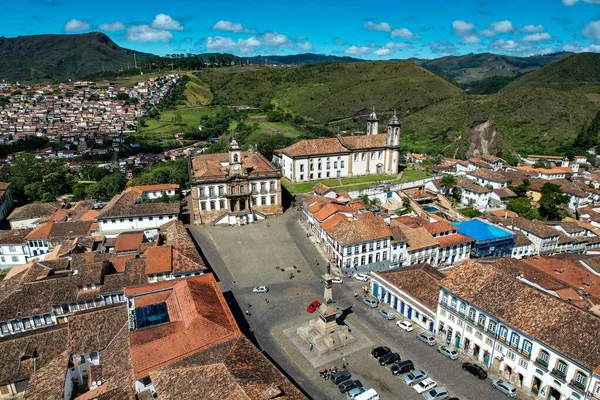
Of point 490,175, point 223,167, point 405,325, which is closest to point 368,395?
point 405,325

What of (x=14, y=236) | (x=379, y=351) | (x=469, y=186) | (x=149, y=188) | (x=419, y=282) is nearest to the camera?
(x=379, y=351)

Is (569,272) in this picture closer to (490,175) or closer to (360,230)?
(360,230)

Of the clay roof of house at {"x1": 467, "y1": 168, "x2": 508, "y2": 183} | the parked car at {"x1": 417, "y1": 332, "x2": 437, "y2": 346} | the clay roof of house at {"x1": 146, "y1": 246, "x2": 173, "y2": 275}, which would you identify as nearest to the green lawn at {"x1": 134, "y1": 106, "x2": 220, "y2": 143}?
the clay roof of house at {"x1": 467, "y1": 168, "x2": 508, "y2": 183}

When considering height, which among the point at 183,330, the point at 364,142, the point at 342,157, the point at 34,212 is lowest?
the point at 34,212

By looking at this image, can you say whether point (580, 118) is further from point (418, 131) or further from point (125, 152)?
point (125, 152)

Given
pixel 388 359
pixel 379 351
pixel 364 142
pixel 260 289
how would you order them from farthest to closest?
pixel 364 142 → pixel 260 289 → pixel 379 351 → pixel 388 359

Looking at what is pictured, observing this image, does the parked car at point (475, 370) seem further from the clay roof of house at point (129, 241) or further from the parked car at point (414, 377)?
the clay roof of house at point (129, 241)
